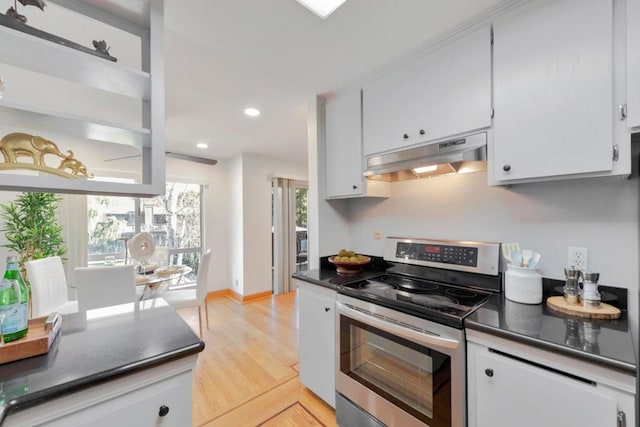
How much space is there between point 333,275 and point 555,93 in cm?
161

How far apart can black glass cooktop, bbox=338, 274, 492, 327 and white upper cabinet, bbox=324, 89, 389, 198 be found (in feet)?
2.26

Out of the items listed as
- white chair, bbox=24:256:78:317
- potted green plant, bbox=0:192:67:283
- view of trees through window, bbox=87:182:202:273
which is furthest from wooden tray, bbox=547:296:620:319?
potted green plant, bbox=0:192:67:283

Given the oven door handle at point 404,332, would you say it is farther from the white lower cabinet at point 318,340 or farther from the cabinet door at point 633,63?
the cabinet door at point 633,63

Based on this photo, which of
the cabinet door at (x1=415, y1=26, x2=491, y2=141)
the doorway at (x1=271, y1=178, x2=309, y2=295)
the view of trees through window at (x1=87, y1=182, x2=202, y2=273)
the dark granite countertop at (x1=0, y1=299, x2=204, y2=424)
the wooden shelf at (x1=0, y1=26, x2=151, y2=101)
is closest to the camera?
the dark granite countertop at (x1=0, y1=299, x2=204, y2=424)

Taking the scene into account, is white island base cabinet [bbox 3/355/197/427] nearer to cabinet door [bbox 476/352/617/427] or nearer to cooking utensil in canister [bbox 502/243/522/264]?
cabinet door [bbox 476/352/617/427]

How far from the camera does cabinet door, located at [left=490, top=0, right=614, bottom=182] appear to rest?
1062 millimetres

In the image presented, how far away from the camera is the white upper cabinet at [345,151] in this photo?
6.52 ft

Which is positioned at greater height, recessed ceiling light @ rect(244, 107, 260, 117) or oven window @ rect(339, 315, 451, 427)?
recessed ceiling light @ rect(244, 107, 260, 117)

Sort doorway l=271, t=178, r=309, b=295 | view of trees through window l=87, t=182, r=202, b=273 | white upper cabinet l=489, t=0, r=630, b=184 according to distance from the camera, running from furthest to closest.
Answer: doorway l=271, t=178, r=309, b=295, view of trees through window l=87, t=182, r=202, b=273, white upper cabinet l=489, t=0, r=630, b=184

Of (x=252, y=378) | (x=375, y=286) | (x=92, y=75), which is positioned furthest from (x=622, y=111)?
(x=252, y=378)

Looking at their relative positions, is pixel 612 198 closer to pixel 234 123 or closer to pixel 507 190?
pixel 507 190

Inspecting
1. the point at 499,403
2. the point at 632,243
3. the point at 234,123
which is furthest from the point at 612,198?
the point at 234,123

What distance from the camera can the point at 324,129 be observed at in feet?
7.39

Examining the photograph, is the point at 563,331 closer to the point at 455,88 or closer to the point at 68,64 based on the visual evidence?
the point at 455,88
